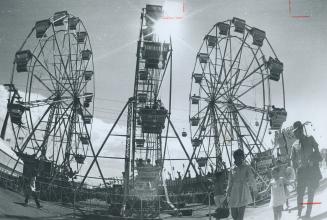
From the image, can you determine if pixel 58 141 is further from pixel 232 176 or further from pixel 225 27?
pixel 232 176

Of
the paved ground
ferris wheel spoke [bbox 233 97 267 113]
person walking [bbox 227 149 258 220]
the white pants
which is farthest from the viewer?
ferris wheel spoke [bbox 233 97 267 113]

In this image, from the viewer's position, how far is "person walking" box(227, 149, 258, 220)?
5.16m

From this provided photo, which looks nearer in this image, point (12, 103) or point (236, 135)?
point (12, 103)

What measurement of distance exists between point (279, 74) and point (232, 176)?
53.9ft

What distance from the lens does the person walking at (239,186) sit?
203 inches

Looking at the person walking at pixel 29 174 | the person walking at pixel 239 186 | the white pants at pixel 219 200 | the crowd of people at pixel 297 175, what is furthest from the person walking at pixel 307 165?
the person walking at pixel 29 174

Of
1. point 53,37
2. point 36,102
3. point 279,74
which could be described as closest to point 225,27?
point 279,74

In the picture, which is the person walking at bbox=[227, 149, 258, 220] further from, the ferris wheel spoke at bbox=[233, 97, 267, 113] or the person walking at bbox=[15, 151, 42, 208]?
the ferris wheel spoke at bbox=[233, 97, 267, 113]

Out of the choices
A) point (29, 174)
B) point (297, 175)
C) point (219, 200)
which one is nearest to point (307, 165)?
point (297, 175)

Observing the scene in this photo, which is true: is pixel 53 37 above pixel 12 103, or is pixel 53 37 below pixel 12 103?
above

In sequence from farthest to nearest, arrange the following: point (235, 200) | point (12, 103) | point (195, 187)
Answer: point (195, 187) < point (12, 103) < point (235, 200)

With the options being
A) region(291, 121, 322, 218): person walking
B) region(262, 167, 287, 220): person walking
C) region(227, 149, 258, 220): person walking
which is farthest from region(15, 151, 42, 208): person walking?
region(291, 121, 322, 218): person walking

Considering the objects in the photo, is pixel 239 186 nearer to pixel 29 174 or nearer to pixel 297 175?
pixel 297 175

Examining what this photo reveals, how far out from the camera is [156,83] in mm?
19562
